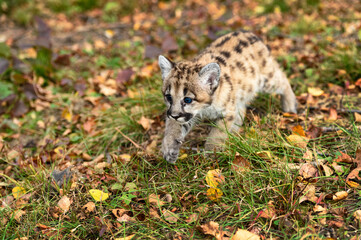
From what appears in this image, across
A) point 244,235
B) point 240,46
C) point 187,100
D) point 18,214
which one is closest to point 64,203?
point 18,214

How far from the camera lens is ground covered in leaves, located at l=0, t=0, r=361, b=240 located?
3.00 metres

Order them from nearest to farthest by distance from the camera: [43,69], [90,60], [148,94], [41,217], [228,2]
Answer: [41,217] < [148,94] < [43,69] < [90,60] < [228,2]

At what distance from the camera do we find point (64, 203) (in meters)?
3.40

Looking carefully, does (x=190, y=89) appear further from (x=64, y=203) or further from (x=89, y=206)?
(x=64, y=203)

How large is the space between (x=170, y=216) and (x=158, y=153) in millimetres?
1024

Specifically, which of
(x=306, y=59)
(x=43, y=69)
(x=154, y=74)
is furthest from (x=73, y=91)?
(x=306, y=59)

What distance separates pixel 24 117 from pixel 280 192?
428 centimetres

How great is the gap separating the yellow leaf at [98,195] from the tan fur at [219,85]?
80 centimetres

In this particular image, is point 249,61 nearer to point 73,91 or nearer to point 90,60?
Result: point 73,91

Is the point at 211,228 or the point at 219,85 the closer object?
the point at 211,228

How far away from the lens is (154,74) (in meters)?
5.71

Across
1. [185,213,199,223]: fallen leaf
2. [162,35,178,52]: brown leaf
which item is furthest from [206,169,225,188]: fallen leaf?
[162,35,178,52]: brown leaf

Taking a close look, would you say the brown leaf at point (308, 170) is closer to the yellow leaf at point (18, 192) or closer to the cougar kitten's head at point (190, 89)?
the cougar kitten's head at point (190, 89)

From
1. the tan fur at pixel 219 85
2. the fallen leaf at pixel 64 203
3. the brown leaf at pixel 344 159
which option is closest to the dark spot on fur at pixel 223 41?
the tan fur at pixel 219 85
